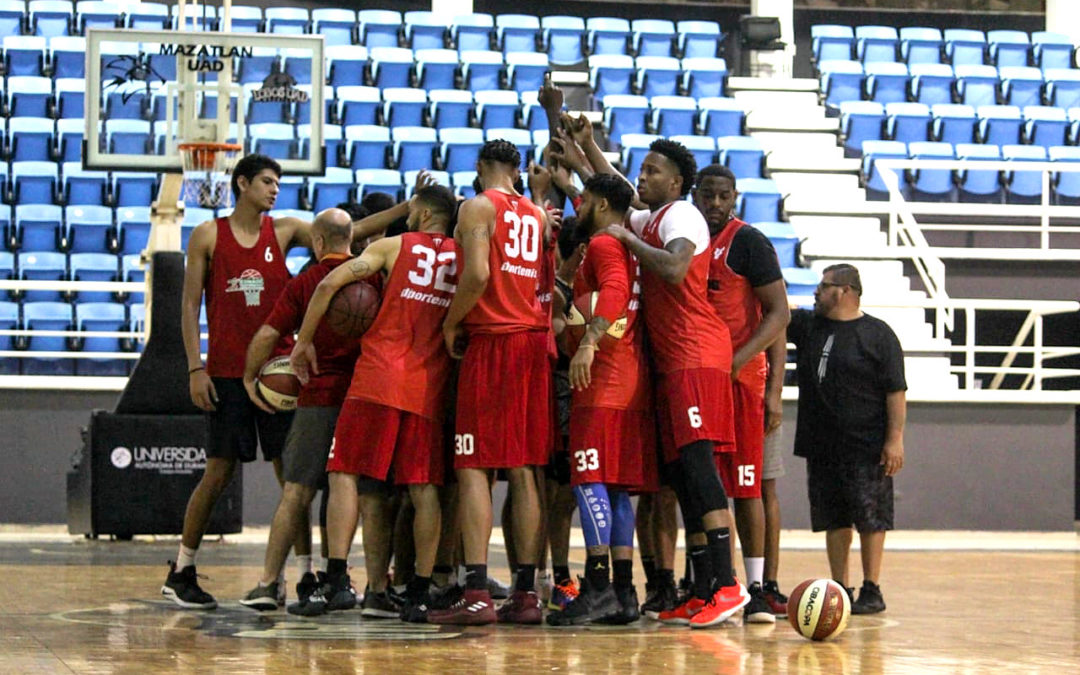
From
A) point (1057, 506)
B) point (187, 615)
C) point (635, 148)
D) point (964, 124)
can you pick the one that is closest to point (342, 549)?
point (187, 615)

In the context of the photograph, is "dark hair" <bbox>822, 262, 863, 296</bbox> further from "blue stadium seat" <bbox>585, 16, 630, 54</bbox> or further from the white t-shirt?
"blue stadium seat" <bbox>585, 16, 630, 54</bbox>

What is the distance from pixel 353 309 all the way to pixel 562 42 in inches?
565

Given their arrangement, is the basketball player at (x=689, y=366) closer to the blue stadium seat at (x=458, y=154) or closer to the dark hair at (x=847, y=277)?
the dark hair at (x=847, y=277)

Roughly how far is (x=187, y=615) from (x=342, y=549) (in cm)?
74

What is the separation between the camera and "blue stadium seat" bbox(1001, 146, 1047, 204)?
747 inches

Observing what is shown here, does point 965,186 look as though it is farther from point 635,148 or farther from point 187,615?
point 187,615

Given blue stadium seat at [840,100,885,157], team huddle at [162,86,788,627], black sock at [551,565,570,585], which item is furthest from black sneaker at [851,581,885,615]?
blue stadium seat at [840,100,885,157]

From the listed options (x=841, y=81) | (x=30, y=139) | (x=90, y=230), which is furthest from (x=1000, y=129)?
(x=30, y=139)

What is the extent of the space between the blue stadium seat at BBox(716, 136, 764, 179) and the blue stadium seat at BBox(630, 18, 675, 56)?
3009 millimetres

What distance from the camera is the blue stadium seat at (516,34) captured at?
2123 cm

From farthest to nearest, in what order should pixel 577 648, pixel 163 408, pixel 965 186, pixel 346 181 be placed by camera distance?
Result: 1. pixel 965 186
2. pixel 346 181
3. pixel 163 408
4. pixel 577 648

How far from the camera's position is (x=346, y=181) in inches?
683

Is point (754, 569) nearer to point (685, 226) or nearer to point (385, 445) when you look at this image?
point (685, 226)

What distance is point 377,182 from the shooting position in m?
17.1
